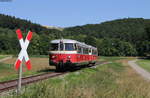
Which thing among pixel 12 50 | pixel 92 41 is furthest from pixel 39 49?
pixel 92 41

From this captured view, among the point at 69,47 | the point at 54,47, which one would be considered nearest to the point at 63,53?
the point at 69,47

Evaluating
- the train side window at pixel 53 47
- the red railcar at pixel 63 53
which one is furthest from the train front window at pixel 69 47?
the train side window at pixel 53 47

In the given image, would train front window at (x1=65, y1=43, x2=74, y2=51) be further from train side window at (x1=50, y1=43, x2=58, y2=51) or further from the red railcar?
train side window at (x1=50, y1=43, x2=58, y2=51)

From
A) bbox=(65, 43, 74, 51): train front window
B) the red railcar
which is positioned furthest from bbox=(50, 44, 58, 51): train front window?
bbox=(65, 43, 74, 51): train front window

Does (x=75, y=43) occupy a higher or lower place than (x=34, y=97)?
higher

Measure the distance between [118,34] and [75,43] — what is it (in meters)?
172

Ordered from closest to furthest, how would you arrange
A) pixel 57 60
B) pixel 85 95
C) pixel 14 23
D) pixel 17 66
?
pixel 17 66 → pixel 85 95 → pixel 57 60 → pixel 14 23

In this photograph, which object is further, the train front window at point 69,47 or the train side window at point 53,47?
the train side window at point 53,47

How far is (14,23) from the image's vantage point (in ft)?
640

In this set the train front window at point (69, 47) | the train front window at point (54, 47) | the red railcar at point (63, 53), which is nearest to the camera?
the red railcar at point (63, 53)

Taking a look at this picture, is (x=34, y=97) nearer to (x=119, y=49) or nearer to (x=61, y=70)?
(x=61, y=70)

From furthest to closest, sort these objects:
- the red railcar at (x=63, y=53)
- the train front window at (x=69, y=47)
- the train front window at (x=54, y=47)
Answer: the train front window at (x=54, y=47) < the train front window at (x=69, y=47) < the red railcar at (x=63, y=53)

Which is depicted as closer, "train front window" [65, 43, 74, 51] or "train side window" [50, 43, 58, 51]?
"train front window" [65, 43, 74, 51]

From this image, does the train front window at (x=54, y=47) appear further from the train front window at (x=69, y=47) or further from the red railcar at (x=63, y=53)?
the train front window at (x=69, y=47)
